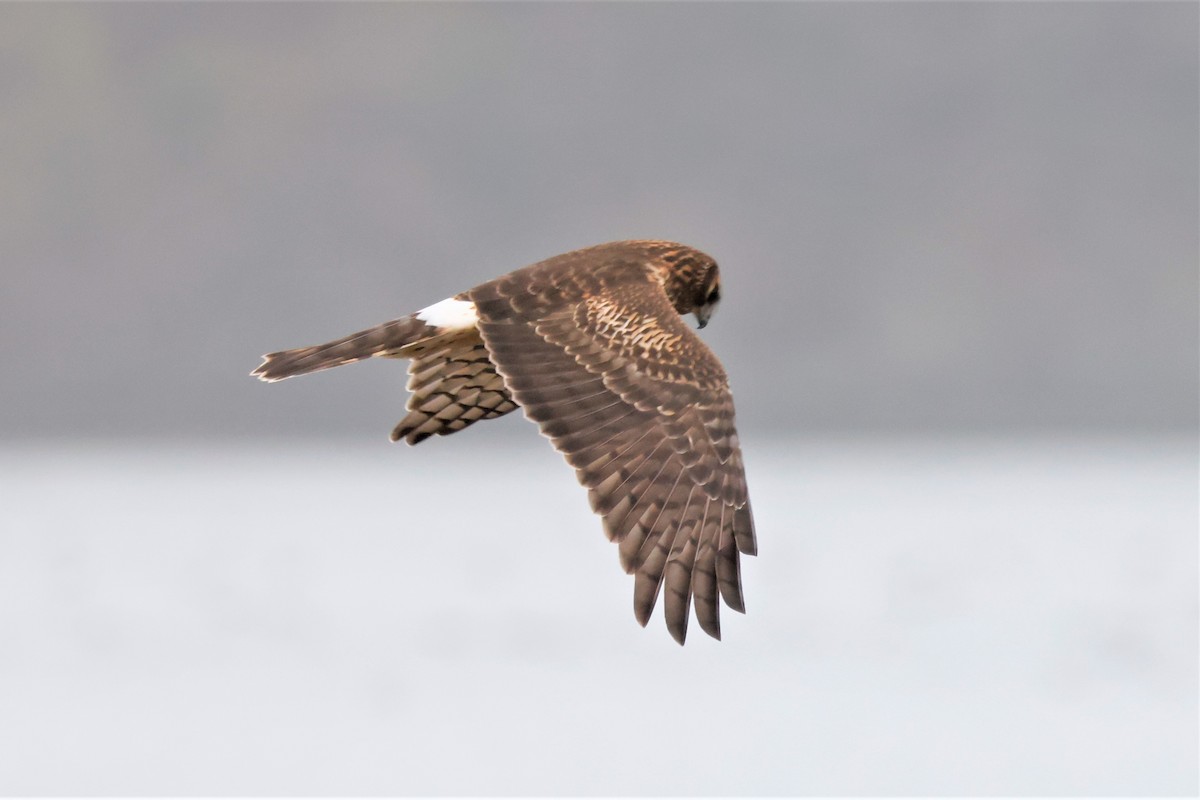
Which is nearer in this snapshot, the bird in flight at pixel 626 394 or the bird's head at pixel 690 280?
the bird in flight at pixel 626 394

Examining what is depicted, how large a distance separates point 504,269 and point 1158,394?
1362 centimetres

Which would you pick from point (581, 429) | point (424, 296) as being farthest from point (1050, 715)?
point (424, 296)

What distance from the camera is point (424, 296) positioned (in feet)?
121

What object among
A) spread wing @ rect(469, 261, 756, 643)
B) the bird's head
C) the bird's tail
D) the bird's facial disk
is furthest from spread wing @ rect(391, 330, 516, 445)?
the bird's facial disk

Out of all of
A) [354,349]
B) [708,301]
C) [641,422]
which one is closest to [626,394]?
[641,422]

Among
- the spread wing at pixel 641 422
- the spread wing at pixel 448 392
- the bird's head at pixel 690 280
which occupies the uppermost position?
the bird's head at pixel 690 280

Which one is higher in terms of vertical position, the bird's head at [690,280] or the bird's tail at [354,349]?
the bird's head at [690,280]

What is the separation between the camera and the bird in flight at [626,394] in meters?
5.82

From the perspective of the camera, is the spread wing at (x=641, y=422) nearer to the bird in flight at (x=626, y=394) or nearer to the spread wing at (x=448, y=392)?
the bird in flight at (x=626, y=394)

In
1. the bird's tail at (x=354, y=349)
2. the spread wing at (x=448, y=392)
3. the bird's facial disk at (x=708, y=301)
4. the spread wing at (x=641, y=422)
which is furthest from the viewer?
the bird's facial disk at (x=708, y=301)

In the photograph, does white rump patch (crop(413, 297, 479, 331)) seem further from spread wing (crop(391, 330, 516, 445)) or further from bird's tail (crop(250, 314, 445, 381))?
spread wing (crop(391, 330, 516, 445))

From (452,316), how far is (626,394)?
83 cm

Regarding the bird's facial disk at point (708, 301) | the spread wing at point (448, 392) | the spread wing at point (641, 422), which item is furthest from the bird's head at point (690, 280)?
the spread wing at point (448, 392)

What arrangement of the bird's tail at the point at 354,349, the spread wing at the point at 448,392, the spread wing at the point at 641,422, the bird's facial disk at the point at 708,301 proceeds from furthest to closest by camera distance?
the bird's facial disk at the point at 708,301 → the spread wing at the point at 448,392 → the bird's tail at the point at 354,349 → the spread wing at the point at 641,422
